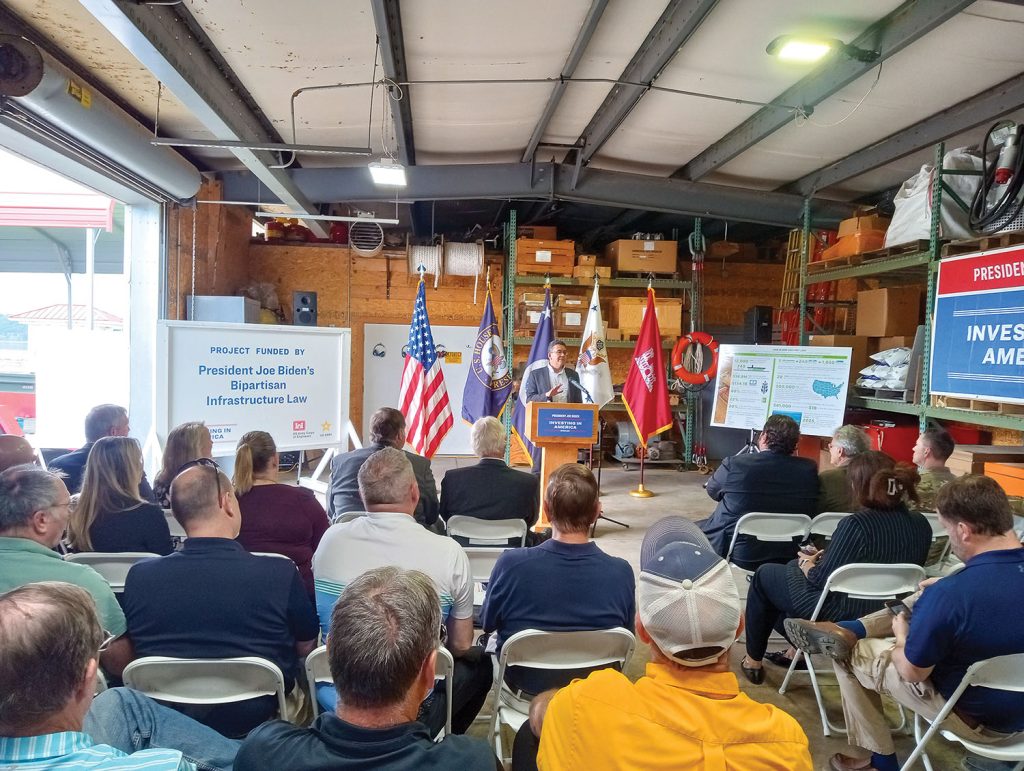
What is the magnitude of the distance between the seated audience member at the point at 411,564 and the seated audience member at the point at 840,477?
229 cm

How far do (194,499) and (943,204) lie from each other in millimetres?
5292

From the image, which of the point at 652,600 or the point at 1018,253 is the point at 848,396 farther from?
the point at 652,600

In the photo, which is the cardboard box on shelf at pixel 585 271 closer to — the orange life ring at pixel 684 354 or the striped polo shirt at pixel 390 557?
the orange life ring at pixel 684 354

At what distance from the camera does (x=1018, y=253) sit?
3.88 meters

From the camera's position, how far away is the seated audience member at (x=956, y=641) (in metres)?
1.82

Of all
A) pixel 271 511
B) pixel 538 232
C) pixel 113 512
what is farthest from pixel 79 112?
pixel 538 232

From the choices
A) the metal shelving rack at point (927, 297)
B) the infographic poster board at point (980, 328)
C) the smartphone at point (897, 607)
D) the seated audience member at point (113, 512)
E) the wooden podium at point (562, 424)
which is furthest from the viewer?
the wooden podium at point (562, 424)

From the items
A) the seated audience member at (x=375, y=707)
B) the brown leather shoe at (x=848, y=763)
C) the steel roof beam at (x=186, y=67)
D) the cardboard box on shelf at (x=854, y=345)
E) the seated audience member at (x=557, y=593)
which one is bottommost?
the brown leather shoe at (x=848, y=763)

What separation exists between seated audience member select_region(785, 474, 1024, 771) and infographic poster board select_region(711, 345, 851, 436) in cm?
364

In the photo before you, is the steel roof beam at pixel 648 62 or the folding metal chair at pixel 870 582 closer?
the folding metal chair at pixel 870 582

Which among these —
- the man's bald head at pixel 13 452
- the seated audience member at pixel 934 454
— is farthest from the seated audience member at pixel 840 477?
the man's bald head at pixel 13 452

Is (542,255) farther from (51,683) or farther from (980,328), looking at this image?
(51,683)

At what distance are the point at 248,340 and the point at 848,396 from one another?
5.34 m

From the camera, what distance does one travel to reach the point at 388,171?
4535 millimetres
